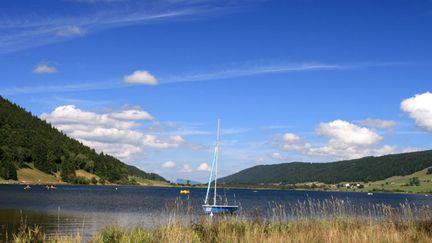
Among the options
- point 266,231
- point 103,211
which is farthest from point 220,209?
point 103,211

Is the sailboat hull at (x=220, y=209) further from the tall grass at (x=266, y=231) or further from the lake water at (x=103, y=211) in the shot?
the tall grass at (x=266, y=231)

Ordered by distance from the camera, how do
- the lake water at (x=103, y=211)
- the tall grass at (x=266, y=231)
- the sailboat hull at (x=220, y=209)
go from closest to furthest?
the tall grass at (x=266, y=231)
the sailboat hull at (x=220, y=209)
the lake water at (x=103, y=211)

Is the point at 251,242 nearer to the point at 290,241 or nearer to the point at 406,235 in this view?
the point at 290,241

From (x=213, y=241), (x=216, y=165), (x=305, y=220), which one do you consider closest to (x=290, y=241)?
(x=213, y=241)

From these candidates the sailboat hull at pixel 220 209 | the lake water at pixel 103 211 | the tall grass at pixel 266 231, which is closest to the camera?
the tall grass at pixel 266 231

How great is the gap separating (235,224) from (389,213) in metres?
8.40

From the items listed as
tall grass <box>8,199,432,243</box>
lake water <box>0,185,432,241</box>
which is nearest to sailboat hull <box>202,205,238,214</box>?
lake water <box>0,185,432,241</box>

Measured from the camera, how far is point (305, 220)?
26750 mm

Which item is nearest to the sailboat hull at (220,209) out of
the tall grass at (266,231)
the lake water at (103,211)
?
the lake water at (103,211)

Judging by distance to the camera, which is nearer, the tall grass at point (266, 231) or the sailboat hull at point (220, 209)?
the tall grass at point (266, 231)

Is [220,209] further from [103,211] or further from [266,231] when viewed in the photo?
[103,211]

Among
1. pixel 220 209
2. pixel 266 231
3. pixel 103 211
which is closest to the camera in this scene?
pixel 266 231

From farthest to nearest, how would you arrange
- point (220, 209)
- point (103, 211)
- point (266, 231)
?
point (103, 211), point (220, 209), point (266, 231)

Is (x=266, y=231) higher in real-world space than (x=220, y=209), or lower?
lower
